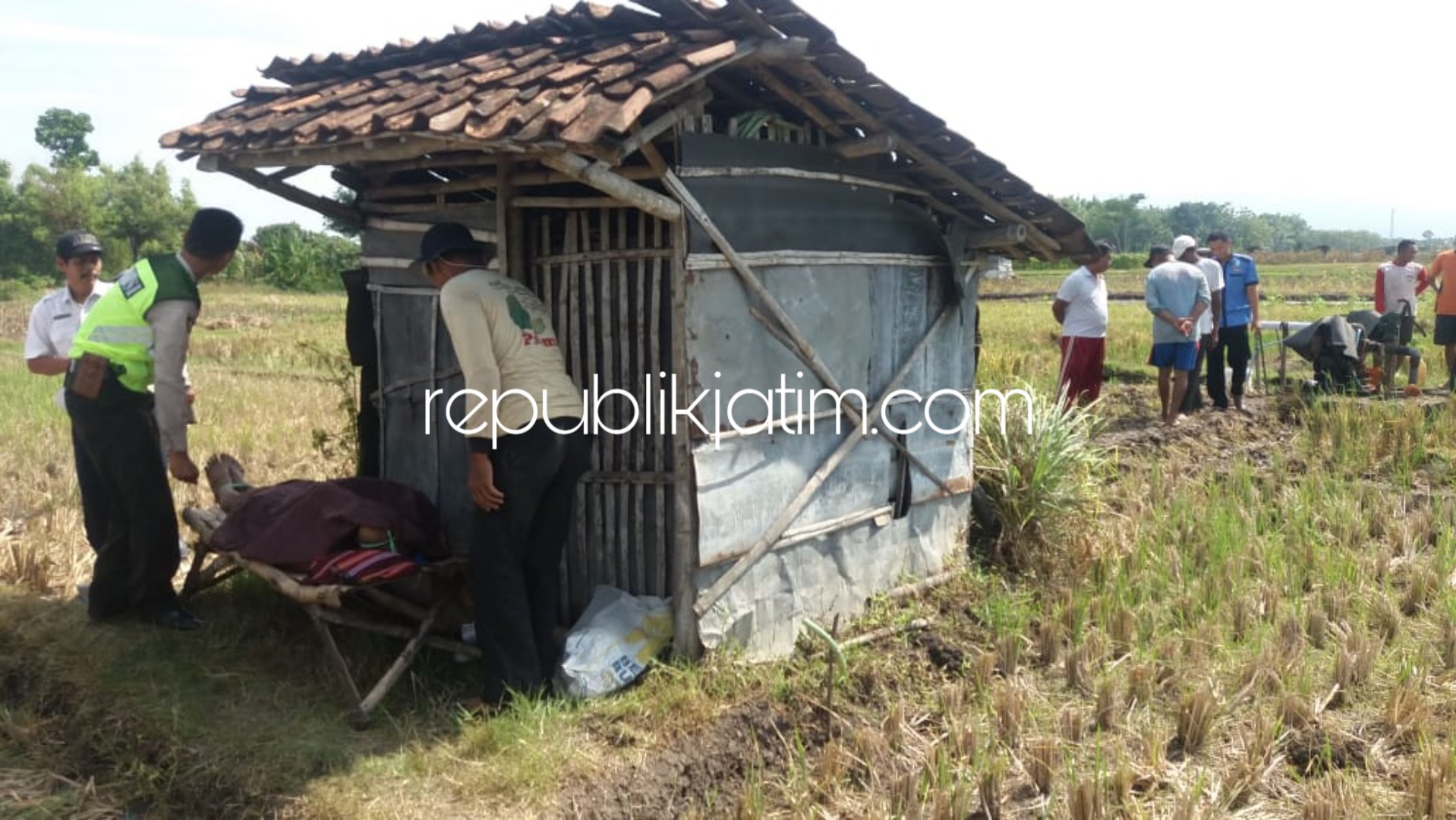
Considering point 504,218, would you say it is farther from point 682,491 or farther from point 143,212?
point 143,212

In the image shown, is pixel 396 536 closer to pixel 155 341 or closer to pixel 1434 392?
pixel 155 341

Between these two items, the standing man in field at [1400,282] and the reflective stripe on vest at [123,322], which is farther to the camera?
the standing man in field at [1400,282]

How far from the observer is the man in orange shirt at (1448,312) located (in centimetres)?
1148

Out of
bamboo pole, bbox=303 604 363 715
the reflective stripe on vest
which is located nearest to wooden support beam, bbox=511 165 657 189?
the reflective stripe on vest

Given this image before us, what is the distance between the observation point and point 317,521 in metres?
4.58

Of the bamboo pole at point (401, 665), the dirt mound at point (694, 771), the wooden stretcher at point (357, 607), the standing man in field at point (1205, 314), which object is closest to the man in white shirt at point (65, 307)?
the wooden stretcher at point (357, 607)

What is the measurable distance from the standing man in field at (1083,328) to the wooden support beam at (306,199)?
572 cm

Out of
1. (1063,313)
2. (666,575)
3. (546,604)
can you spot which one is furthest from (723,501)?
(1063,313)

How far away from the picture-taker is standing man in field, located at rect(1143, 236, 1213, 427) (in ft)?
32.0

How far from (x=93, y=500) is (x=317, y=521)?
4.92 ft

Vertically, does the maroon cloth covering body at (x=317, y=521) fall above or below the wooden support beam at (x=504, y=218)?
below

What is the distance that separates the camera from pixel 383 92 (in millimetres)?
4781

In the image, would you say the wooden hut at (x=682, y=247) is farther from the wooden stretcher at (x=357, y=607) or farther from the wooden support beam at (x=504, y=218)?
the wooden stretcher at (x=357, y=607)

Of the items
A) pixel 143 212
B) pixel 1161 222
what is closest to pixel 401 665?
pixel 143 212
